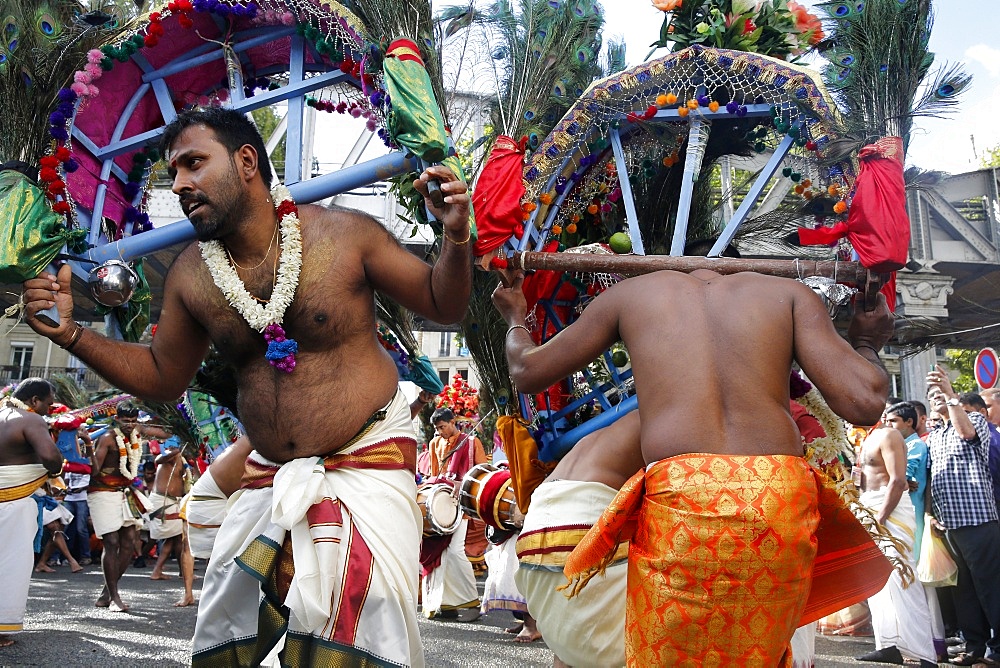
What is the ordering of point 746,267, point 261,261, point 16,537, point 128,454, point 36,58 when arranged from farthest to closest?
point 128,454, point 16,537, point 36,58, point 746,267, point 261,261

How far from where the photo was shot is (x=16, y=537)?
6.46 metres

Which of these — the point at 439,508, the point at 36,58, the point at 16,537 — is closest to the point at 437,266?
the point at 36,58

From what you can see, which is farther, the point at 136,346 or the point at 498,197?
the point at 498,197

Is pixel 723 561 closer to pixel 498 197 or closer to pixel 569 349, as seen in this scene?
pixel 569 349

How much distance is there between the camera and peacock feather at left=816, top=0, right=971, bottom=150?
4.15m

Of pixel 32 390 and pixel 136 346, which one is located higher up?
pixel 136 346

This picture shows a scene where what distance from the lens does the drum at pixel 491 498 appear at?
225 inches

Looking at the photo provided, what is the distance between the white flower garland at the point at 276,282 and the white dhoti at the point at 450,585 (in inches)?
234

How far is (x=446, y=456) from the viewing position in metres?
9.55

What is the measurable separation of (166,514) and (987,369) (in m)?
9.46

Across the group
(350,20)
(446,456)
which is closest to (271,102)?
(350,20)

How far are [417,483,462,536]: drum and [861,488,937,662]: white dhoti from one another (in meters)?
3.51

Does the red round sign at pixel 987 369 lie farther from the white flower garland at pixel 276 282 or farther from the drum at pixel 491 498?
the white flower garland at pixel 276 282

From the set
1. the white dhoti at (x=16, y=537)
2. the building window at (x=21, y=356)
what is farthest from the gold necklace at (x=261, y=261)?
the building window at (x=21, y=356)
